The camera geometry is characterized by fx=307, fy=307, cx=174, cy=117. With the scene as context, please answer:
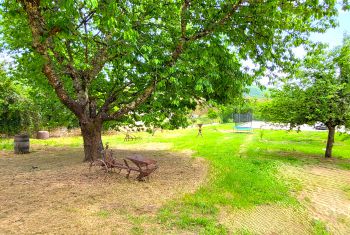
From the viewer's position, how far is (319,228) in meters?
6.36

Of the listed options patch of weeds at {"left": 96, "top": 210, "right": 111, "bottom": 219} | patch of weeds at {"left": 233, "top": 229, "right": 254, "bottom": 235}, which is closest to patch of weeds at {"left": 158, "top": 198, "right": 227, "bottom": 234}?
patch of weeds at {"left": 233, "top": 229, "right": 254, "bottom": 235}

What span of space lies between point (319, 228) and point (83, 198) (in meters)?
5.20

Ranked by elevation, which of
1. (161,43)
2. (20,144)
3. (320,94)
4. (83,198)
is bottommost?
(83,198)

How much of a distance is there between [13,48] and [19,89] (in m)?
13.1

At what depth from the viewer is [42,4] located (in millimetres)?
7645

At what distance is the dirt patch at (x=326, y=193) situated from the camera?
692 cm

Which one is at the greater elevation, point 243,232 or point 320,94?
Answer: point 320,94

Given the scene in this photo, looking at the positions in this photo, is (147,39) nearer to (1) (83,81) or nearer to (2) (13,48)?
(1) (83,81)

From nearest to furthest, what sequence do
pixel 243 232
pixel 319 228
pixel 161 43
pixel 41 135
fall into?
pixel 243 232
pixel 319 228
pixel 161 43
pixel 41 135

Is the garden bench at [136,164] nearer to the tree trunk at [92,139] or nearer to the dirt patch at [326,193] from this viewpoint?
the tree trunk at [92,139]

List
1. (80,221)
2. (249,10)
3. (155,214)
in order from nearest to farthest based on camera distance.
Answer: (80,221) < (155,214) < (249,10)

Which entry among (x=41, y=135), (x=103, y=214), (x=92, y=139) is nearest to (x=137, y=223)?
(x=103, y=214)

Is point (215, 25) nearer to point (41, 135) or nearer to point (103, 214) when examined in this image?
point (103, 214)

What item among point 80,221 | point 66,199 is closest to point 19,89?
point 66,199
